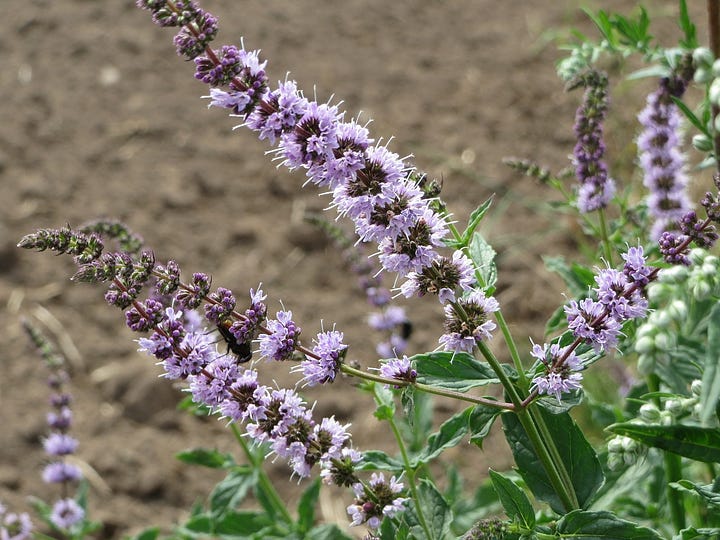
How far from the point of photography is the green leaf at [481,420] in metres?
2.28

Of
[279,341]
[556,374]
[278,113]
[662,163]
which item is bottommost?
[556,374]

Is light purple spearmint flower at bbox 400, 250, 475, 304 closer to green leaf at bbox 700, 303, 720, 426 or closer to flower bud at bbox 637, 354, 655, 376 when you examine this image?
flower bud at bbox 637, 354, 655, 376

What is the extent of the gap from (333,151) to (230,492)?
171 cm

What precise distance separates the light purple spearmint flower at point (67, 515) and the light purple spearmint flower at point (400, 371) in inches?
83.3

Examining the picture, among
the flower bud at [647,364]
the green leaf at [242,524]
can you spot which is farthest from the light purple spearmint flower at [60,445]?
the flower bud at [647,364]

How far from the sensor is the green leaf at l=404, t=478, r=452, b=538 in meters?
2.50

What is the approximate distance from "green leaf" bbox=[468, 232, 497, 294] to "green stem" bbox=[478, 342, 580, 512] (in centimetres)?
24

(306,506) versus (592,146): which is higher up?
(592,146)

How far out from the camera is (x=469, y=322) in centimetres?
216

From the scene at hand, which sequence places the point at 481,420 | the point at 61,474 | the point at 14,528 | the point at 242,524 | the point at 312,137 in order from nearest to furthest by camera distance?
the point at 312,137
the point at 481,420
the point at 242,524
the point at 14,528
the point at 61,474

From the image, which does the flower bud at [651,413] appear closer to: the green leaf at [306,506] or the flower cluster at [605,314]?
the flower cluster at [605,314]

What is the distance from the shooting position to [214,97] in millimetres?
1970

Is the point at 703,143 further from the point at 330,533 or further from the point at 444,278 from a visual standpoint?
the point at 330,533

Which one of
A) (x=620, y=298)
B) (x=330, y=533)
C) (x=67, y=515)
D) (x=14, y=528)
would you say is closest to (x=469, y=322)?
(x=620, y=298)
